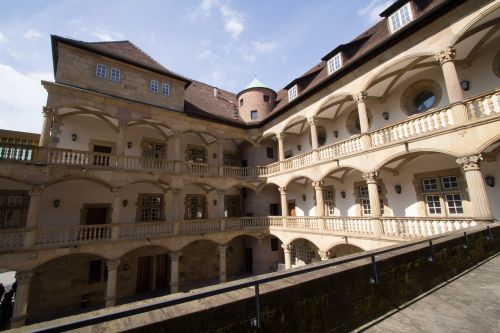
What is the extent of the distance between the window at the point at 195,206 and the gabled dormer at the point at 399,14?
1608 centimetres

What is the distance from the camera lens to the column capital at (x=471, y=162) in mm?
8137

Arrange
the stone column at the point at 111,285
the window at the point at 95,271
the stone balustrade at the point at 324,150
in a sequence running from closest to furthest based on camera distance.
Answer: the stone balustrade at the point at 324,150, the stone column at the point at 111,285, the window at the point at 95,271

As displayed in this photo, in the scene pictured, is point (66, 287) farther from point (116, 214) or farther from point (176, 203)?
point (176, 203)

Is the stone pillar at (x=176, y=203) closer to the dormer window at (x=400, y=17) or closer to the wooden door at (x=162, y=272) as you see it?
the wooden door at (x=162, y=272)

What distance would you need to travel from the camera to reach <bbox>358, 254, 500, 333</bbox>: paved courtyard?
10.3ft

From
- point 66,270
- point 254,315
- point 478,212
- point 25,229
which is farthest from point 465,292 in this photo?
point 66,270

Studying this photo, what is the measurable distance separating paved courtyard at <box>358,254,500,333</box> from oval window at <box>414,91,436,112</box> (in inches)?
369

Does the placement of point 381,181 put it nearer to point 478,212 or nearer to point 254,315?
point 478,212

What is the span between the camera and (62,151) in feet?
39.1

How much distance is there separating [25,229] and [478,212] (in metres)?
18.1

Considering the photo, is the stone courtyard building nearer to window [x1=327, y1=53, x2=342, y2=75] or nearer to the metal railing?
window [x1=327, y1=53, x2=342, y2=75]

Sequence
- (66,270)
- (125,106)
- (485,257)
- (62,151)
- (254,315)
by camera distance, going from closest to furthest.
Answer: (254,315), (485,257), (62,151), (66,270), (125,106)

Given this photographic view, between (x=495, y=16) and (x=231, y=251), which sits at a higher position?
→ (x=495, y=16)

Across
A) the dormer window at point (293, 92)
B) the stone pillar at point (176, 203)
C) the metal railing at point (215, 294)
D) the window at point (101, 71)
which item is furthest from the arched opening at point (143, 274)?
the metal railing at point (215, 294)
